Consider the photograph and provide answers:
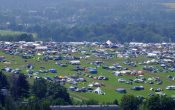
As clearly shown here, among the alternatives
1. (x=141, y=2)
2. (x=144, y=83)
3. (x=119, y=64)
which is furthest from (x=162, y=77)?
(x=141, y=2)

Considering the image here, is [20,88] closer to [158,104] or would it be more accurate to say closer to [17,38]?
[158,104]

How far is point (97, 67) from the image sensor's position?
2440 inches

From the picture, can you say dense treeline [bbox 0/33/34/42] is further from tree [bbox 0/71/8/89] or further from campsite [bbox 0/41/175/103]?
tree [bbox 0/71/8/89]

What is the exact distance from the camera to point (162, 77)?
57.8m

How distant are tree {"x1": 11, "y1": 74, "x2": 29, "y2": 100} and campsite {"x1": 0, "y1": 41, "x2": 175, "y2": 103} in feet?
12.5

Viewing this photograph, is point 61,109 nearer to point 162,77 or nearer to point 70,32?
point 162,77

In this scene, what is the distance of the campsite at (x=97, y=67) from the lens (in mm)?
51719

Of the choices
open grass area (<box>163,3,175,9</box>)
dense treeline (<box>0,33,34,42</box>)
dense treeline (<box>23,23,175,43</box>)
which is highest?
open grass area (<box>163,3,175,9</box>)

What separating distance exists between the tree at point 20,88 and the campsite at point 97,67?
12.5 feet

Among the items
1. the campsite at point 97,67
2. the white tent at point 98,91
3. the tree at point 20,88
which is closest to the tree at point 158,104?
the campsite at point 97,67

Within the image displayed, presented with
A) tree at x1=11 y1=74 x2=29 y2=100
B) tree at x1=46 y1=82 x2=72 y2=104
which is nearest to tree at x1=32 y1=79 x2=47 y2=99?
tree at x1=46 y1=82 x2=72 y2=104

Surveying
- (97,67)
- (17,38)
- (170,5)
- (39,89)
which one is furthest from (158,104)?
(170,5)

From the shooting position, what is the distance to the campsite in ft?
170

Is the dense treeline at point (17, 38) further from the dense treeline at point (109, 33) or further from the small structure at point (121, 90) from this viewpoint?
the small structure at point (121, 90)
